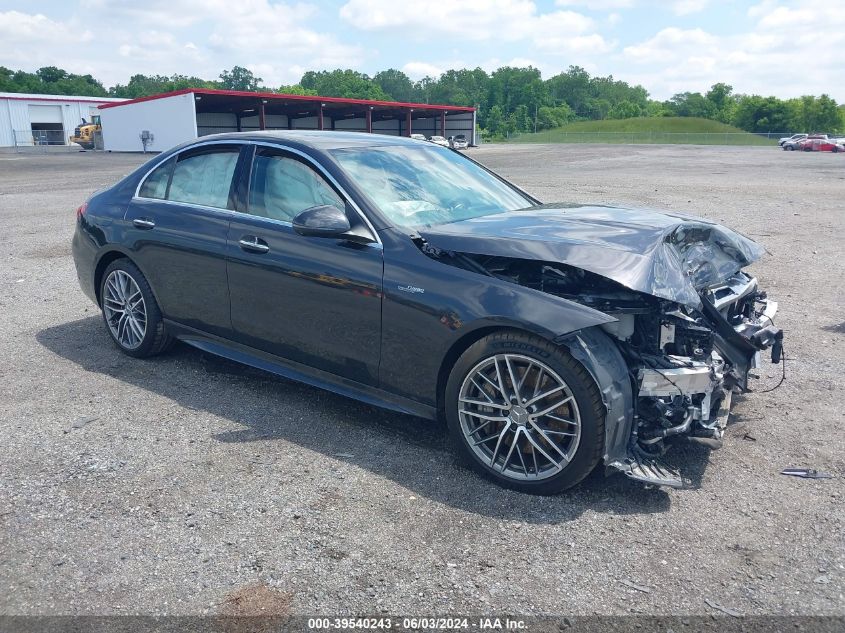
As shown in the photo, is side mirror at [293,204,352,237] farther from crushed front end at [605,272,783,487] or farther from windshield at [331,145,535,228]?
crushed front end at [605,272,783,487]

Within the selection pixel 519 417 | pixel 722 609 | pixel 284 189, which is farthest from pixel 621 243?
pixel 284 189

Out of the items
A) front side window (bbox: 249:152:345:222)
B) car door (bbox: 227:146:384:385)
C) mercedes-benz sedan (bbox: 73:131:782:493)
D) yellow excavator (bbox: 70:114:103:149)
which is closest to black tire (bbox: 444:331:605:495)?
mercedes-benz sedan (bbox: 73:131:782:493)

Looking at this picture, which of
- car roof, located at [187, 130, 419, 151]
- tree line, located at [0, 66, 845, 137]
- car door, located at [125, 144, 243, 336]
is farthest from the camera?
tree line, located at [0, 66, 845, 137]

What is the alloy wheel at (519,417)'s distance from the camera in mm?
3535

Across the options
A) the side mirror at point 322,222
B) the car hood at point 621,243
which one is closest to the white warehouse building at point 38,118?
the side mirror at point 322,222

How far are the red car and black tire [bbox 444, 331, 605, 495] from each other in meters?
68.7

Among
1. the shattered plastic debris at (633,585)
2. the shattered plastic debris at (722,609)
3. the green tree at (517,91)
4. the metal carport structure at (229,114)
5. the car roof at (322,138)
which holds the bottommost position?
the shattered plastic debris at (633,585)

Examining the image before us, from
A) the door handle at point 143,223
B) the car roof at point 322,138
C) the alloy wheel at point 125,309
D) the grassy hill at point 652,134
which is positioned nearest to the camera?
the car roof at point 322,138

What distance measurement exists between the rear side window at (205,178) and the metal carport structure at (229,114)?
44.2 meters

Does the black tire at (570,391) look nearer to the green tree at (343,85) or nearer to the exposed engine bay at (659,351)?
the exposed engine bay at (659,351)

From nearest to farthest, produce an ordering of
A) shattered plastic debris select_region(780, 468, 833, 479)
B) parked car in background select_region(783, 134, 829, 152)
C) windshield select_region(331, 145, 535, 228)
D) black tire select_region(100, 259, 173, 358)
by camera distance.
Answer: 1. shattered plastic debris select_region(780, 468, 833, 479)
2. windshield select_region(331, 145, 535, 228)
3. black tire select_region(100, 259, 173, 358)
4. parked car in background select_region(783, 134, 829, 152)

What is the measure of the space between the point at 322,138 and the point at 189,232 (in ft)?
3.75

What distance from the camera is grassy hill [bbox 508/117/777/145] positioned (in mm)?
90125

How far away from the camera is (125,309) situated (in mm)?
5617
